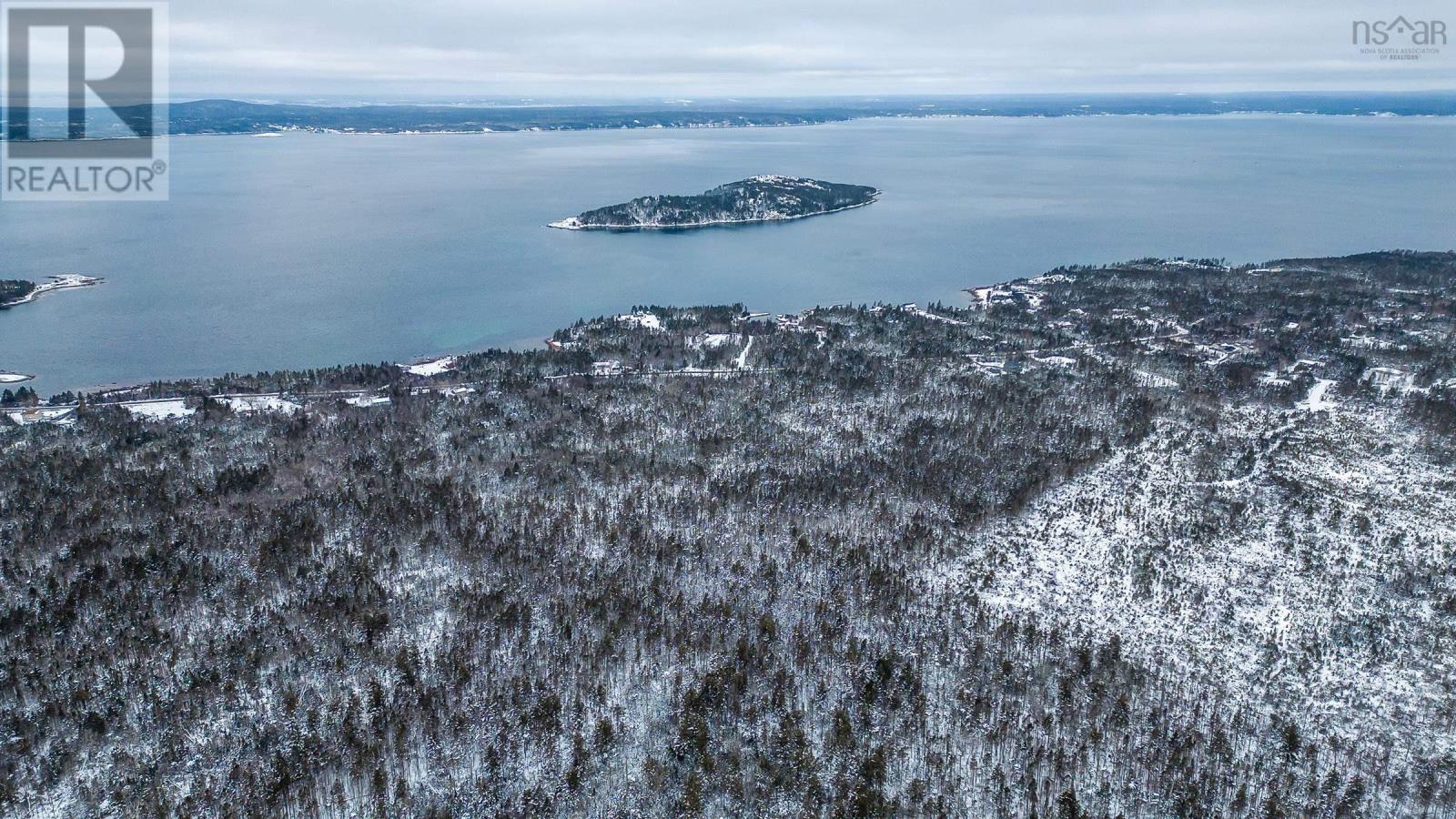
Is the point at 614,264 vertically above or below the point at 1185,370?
above

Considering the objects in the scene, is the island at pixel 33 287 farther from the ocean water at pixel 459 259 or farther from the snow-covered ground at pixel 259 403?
the snow-covered ground at pixel 259 403

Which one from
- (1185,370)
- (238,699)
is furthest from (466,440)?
(1185,370)

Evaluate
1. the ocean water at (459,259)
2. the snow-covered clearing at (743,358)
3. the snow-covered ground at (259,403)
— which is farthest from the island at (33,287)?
the snow-covered clearing at (743,358)

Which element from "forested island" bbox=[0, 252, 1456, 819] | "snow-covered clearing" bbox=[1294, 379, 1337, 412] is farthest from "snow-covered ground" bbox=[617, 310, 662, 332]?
"snow-covered clearing" bbox=[1294, 379, 1337, 412]

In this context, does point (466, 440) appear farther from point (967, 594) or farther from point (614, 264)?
point (614, 264)

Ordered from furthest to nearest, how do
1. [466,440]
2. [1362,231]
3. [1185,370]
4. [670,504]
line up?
[1362,231] → [1185,370] → [466,440] → [670,504]

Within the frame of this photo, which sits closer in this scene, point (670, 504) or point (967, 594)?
point (967, 594)
